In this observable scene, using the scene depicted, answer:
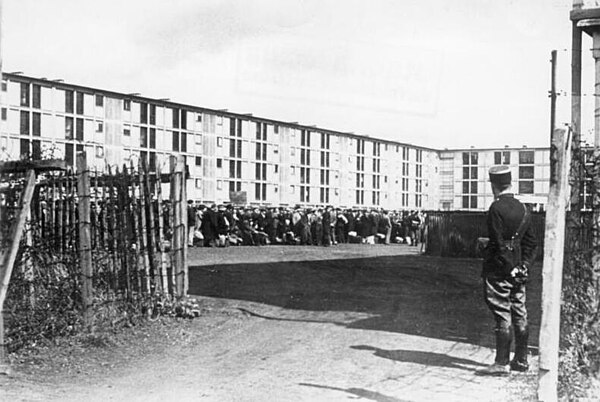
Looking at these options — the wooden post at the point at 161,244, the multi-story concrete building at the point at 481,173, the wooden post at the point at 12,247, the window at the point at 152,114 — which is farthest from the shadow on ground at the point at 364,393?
the multi-story concrete building at the point at 481,173

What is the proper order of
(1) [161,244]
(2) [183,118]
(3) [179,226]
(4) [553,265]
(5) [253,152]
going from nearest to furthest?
(4) [553,265] < (1) [161,244] < (3) [179,226] < (2) [183,118] < (5) [253,152]

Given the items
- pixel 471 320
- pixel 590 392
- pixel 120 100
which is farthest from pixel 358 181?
pixel 590 392

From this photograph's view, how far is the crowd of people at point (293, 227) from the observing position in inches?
1011

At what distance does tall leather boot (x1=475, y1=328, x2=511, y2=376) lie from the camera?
6.51m

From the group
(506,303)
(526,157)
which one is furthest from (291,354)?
(526,157)

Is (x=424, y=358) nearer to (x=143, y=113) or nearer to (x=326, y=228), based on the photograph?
(x=326, y=228)

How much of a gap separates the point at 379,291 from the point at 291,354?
18.0 ft

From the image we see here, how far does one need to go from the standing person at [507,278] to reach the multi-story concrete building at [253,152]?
18.2m

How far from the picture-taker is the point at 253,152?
47.0 metres

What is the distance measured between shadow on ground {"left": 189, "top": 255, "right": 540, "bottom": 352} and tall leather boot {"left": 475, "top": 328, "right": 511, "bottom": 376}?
0.88m

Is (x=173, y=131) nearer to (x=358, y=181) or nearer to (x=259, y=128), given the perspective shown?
(x=259, y=128)

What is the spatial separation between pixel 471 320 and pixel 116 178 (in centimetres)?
513

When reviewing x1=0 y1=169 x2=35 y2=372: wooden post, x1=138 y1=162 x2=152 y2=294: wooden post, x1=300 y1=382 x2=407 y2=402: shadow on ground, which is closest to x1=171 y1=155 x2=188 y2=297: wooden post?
x1=138 y1=162 x2=152 y2=294: wooden post

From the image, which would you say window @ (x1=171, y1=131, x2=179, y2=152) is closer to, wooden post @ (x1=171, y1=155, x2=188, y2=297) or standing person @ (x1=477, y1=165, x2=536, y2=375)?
wooden post @ (x1=171, y1=155, x2=188, y2=297)
